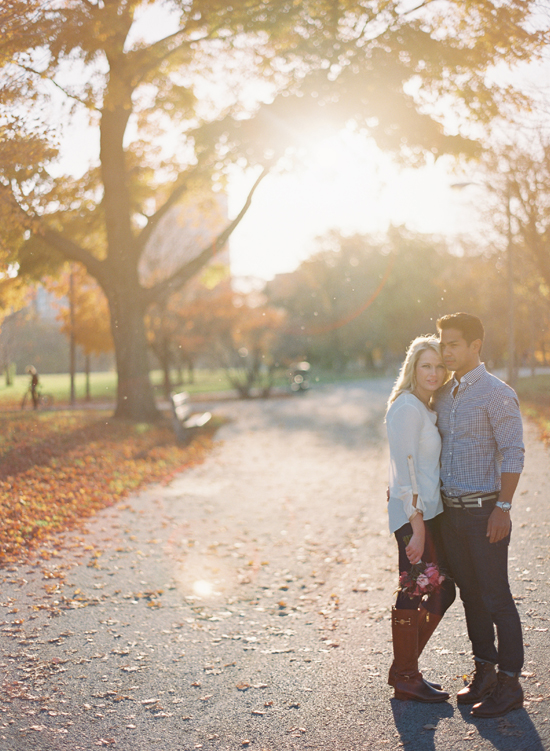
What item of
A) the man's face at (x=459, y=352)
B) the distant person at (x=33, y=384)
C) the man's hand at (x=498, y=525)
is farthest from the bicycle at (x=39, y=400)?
the man's hand at (x=498, y=525)

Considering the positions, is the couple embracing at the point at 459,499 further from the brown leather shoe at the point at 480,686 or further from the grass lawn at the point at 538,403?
the grass lawn at the point at 538,403

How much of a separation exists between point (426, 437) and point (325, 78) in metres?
10.2

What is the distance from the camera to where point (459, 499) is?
11.8 ft

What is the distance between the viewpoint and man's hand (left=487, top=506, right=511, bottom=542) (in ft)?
11.2

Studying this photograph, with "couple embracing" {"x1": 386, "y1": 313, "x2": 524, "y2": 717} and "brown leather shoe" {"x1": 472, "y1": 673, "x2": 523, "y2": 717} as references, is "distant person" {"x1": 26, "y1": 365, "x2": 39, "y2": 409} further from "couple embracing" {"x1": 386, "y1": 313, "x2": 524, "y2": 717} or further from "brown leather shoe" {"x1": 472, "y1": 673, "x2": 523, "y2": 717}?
"brown leather shoe" {"x1": 472, "y1": 673, "x2": 523, "y2": 717}

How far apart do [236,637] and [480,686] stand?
190 centimetres

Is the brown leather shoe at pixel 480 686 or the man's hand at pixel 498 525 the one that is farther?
the brown leather shoe at pixel 480 686

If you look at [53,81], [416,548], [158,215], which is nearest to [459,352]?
[416,548]

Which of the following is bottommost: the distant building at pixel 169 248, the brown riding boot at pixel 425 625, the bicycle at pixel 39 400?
the brown riding boot at pixel 425 625

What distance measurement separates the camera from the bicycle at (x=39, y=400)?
1127cm

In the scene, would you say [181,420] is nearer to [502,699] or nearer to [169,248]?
[502,699]

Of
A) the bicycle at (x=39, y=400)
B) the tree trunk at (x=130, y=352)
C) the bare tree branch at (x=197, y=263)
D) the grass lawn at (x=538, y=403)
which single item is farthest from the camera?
the grass lawn at (x=538, y=403)

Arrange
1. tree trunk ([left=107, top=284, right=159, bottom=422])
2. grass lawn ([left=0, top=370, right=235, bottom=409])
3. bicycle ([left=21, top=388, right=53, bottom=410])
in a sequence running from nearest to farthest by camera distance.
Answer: grass lawn ([left=0, top=370, right=235, bottom=409]) < bicycle ([left=21, top=388, right=53, bottom=410]) < tree trunk ([left=107, top=284, right=159, bottom=422])

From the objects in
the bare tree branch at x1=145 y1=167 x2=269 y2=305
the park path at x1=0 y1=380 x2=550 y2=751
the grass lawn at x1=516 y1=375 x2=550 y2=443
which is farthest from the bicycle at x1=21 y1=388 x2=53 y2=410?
the grass lawn at x1=516 y1=375 x2=550 y2=443
